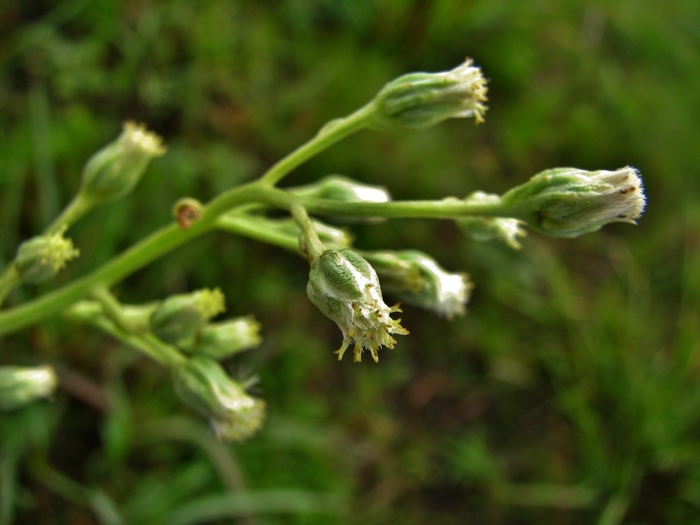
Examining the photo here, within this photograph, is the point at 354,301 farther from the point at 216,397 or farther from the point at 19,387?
the point at 19,387

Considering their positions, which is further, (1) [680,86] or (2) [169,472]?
(1) [680,86]

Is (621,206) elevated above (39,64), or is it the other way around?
(39,64)

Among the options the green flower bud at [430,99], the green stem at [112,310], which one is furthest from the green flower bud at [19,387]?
the green flower bud at [430,99]

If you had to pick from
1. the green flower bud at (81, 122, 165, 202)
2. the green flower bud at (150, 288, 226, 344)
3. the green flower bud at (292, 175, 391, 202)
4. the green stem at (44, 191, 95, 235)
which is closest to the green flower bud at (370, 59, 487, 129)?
the green flower bud at (292, 175, 391, 202)

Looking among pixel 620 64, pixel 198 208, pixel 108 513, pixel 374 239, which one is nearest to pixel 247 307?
pixel 374 239

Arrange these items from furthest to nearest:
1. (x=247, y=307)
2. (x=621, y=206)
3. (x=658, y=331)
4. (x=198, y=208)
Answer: (x=658, y=331), (x=247, y=307), (x=198, y=208), (x=621, y=206)

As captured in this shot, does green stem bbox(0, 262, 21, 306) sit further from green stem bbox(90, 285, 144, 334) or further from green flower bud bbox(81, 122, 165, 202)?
green flower bud bbox(81, 122, 165, 202)

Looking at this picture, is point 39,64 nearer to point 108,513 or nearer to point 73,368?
point 73,368
